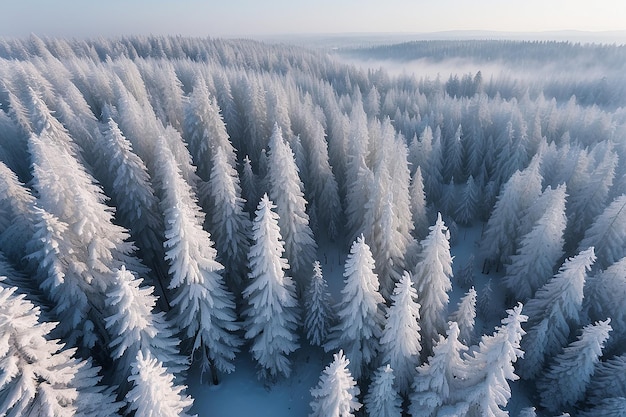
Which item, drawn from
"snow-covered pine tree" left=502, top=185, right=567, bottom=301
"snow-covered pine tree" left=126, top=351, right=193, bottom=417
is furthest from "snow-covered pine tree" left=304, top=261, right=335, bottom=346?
"snow-covered pine tree" left=502, top=185, right=567, bottom=301

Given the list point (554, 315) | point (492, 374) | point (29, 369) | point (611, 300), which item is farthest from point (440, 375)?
point (29, 369)

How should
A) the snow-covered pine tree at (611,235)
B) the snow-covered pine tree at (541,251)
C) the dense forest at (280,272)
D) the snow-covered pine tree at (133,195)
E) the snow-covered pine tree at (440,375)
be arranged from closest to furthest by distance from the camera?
the dense forest at (280,272) < the snow-covered pine tree at (440,375) < the snow-covered pine tree at (133,195) < the snow-covered pine tree at (611,235) < the snow-covered pine tree at (541,251)

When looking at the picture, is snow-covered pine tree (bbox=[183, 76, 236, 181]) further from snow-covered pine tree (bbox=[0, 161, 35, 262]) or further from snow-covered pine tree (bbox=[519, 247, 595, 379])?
snow-covered pine tree (bbox=[519, 247, 595, 379])

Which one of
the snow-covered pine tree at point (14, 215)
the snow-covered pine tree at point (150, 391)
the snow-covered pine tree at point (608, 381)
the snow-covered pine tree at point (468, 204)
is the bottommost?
the snow-covered pine tree at point (468, 204)

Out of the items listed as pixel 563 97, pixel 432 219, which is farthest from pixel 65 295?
pixel 563 97

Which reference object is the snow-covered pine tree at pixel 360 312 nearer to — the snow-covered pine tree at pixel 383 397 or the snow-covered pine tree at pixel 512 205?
the snow-covered pine tree at pixel 383 397

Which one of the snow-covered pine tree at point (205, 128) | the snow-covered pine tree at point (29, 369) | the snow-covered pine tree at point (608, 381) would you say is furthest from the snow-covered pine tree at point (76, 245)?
the snow-covered pine tree at point (608, 381)
